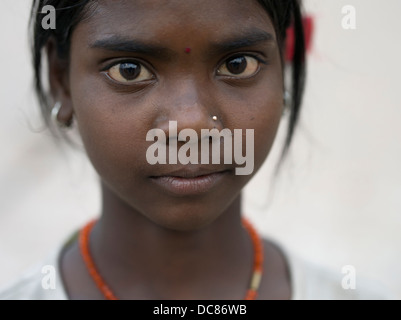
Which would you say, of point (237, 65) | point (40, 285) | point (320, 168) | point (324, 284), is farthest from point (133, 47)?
point (320, 168)

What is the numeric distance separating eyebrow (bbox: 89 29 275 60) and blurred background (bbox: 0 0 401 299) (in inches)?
41.7

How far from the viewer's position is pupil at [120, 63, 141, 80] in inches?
35.5

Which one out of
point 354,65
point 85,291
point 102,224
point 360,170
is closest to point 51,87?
point 102,224

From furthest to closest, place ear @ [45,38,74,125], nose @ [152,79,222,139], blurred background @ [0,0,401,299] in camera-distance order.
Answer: blurred background @ [0,0,401,299], ear @ [45,38,74,125], nose @ [152,79,222,139]

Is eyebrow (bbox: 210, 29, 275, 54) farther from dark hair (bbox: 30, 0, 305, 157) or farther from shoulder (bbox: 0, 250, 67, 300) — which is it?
shoulder (bbox: 0, 250, 67, 300)

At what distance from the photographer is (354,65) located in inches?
95.8

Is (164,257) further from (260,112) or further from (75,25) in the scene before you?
(75,25)

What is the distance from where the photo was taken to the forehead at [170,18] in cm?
86

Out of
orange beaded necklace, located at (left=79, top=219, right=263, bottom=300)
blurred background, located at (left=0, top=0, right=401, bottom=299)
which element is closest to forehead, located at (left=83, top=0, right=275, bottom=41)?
orange beaded necklace, located at (left=79, top=219, right=263, bottom=300)

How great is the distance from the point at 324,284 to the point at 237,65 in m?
0.48

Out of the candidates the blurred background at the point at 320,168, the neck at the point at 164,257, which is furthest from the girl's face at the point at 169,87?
the blurred background at the point at 320,168
